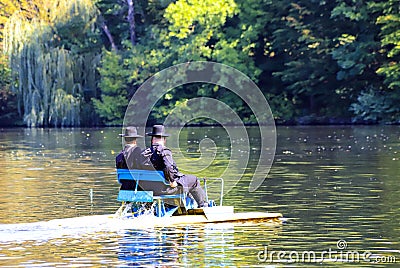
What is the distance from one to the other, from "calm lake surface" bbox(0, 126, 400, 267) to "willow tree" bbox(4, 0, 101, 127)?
23.0 meters

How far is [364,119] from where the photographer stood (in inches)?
2148

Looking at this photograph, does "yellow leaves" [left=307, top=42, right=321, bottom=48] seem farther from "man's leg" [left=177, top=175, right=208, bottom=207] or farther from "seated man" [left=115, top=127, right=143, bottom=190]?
"seated man" [left=115, top=127, right=143, bottom=190]

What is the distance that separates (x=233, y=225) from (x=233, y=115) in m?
44.1

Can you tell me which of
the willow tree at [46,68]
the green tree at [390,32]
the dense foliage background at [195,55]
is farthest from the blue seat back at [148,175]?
the willow tree at [46,68]

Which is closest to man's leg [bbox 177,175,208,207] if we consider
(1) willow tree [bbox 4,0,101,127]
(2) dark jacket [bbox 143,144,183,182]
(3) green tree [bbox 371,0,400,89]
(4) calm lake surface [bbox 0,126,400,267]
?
(2) dark jacket [bbox 143,144,183,182]

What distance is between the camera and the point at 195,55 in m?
60.3

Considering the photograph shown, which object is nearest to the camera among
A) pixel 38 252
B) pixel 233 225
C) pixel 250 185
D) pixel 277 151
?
pixel 38 252

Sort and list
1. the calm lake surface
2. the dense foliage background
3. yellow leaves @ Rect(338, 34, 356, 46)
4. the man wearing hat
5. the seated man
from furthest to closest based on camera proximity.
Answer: the dense foliage background, yellow leaves @ Rect(338, 34, 356, 46), the seated man, the man wearing hat, the calm lake surface

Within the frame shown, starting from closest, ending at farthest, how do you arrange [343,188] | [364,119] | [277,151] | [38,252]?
[38,252]
[343,188]
[277,151]
[364,119]

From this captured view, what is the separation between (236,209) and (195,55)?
4192cm

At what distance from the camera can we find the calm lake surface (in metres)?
13.6

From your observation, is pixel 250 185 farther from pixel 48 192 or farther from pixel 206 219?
pixel 206 219

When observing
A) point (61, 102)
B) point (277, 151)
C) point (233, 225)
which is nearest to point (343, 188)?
point (233, 225)

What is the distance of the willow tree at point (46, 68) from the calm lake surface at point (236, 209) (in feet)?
75.3
